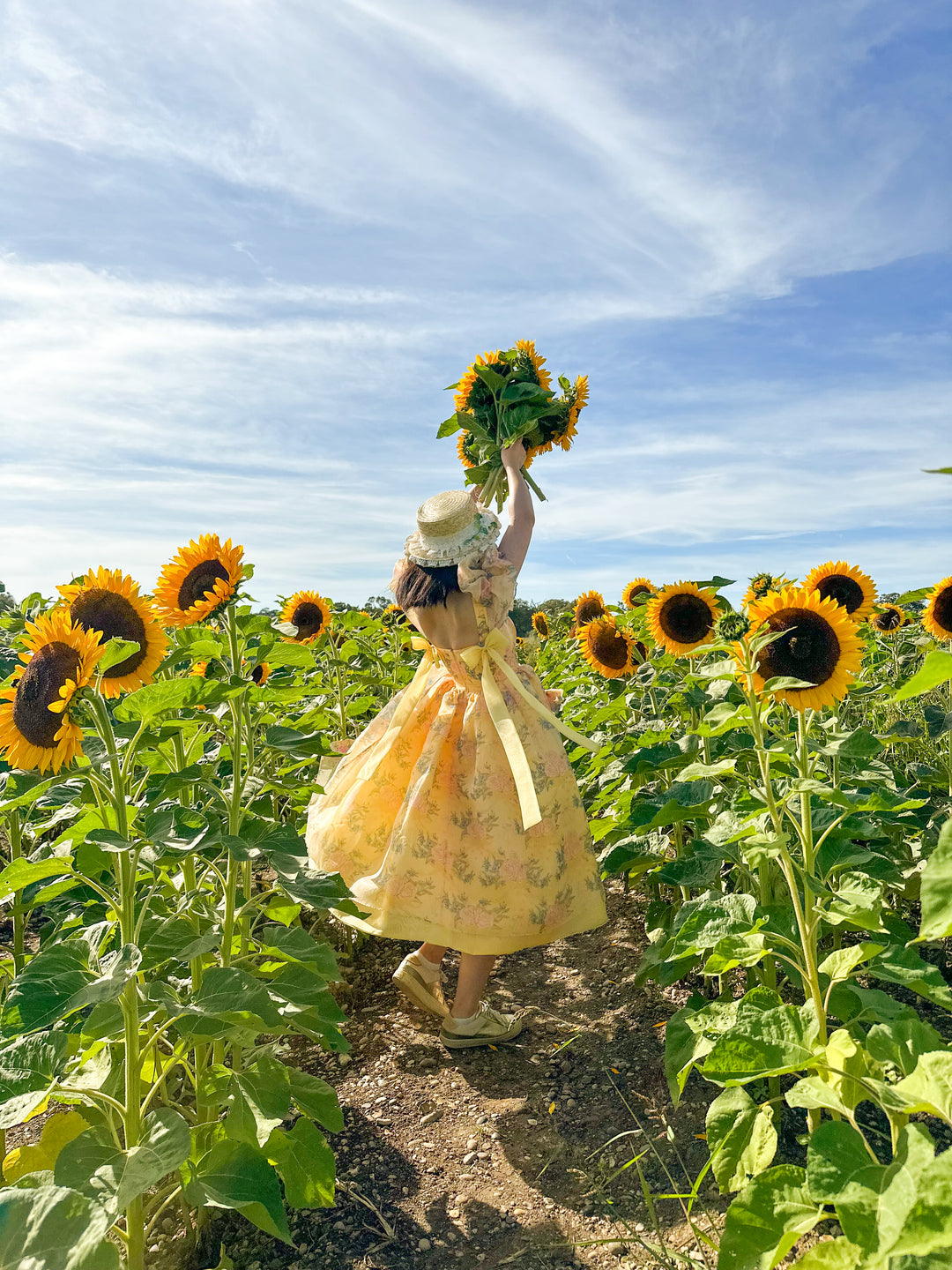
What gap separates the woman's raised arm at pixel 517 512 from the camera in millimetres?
3428

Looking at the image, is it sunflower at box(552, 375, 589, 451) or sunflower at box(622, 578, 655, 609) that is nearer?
sunflower at box(552, 375, 589, 451)

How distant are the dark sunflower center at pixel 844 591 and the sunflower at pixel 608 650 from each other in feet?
4.34

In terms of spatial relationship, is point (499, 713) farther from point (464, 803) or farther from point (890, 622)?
point (890, 622)

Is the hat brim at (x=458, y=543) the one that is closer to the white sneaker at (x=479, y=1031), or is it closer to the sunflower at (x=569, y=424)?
the sunflower at (x=569, y=424)

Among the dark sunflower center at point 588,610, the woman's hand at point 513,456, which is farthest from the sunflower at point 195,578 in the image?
the dark sunflower center at point 588,610

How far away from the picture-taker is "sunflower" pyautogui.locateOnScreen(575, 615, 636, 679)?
13.6ft

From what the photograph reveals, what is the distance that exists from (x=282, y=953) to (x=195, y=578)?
1.08 m

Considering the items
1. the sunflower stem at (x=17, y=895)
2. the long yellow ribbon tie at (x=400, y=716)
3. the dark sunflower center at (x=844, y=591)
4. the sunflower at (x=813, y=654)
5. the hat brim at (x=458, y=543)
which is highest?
the hat brim at (x=458, y=543)

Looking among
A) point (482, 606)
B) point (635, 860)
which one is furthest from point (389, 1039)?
point (482, 606)

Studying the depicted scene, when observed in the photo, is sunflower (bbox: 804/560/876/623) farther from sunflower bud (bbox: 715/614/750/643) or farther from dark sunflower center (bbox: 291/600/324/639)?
dark sunflower center (bbox: 291/600/324/639)

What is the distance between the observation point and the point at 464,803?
316 centimetres

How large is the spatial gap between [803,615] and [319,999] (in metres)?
1.50

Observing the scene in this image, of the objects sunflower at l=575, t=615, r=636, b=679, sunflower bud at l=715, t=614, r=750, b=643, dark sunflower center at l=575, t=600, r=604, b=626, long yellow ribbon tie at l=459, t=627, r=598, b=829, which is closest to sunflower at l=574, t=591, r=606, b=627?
dark sunflower center at l=575, t=600, r=604, b=626

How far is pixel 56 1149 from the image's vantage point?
203cm
